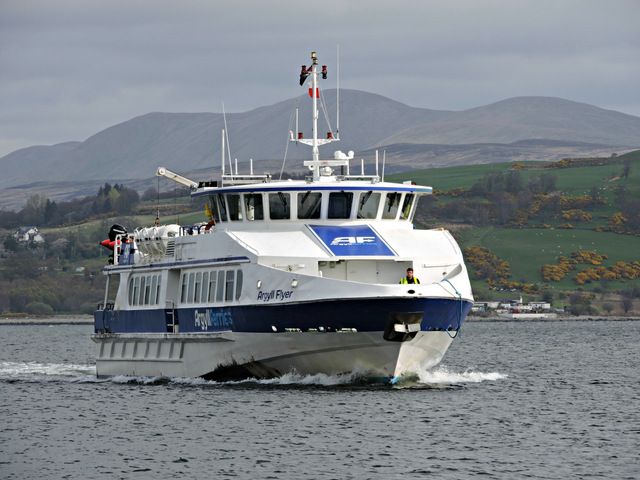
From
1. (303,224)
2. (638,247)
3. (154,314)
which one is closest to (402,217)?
(303,224)

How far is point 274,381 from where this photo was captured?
3806 centimetres

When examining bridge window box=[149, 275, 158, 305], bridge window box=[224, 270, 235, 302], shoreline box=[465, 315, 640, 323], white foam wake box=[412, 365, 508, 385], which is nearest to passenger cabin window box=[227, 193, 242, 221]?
bridge window box=[224, 270, 235, 302]

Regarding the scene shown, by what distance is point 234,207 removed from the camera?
40656 millimetres

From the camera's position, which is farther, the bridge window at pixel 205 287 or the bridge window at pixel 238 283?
the bridge window at pixel 205 287

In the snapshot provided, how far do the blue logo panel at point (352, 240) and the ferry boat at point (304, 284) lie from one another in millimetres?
44

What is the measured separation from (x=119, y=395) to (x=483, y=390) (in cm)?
1227

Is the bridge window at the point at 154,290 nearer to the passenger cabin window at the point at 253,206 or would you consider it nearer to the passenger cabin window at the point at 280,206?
the passenger cabin window at the point at 253,206

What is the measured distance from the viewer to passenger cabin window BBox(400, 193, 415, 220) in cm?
4069

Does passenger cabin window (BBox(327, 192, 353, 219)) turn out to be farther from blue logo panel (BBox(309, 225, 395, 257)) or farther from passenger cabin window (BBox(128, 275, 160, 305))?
passenger cabin window (BBox(128, 275, 160, 305))

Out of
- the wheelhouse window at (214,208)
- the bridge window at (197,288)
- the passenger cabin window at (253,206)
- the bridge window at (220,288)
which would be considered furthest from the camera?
the wheelhouse window at (214,208)

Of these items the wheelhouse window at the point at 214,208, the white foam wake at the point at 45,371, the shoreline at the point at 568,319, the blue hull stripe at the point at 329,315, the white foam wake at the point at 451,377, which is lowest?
the shoreline at the point at 568,319

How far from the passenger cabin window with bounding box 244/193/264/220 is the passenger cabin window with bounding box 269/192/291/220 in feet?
1.39

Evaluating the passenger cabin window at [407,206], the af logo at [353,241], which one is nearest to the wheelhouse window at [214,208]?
the af logo at [353,241]

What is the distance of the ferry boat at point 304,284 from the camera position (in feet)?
116
